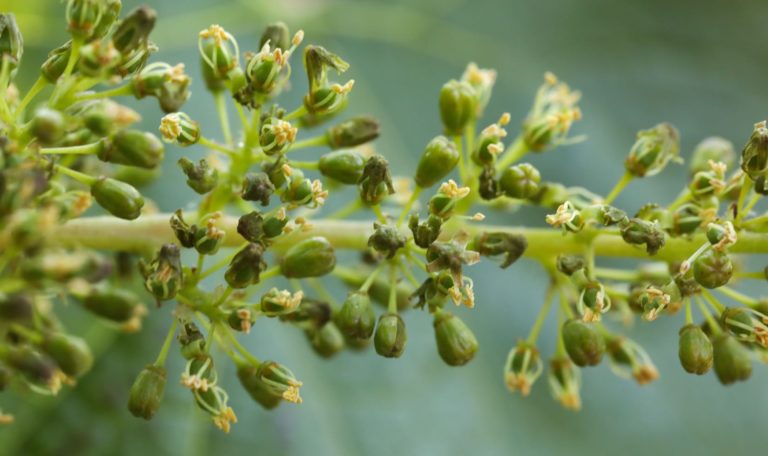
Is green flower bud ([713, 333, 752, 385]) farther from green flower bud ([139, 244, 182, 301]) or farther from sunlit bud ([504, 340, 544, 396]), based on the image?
green flower bud ([139, 244, 182, 301])

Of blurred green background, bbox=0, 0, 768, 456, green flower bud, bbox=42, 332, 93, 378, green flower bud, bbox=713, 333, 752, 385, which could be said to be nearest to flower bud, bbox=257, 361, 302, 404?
green flower bud, bbox=42, 332, 93, 378

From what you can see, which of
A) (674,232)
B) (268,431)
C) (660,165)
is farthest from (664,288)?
(268,431)

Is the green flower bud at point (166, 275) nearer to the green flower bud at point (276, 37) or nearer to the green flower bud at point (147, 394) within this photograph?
the green flower bud at point (147, 394)

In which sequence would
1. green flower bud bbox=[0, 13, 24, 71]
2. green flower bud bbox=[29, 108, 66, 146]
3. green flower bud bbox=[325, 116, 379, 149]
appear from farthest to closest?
green flower bud bbox=[325, 116, 379, 149] < green flower bud bbox=[0, 13, 24, 71] < green flower bud bbox=[29, 108, 66, 146]

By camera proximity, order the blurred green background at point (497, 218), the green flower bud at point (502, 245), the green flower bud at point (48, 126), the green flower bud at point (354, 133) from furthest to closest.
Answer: the blurred green background at point (497, 218) < the green flower bud at point (354, 133) < the green flower bud at point (502, 245) < the green flower bud at point (48, 126)

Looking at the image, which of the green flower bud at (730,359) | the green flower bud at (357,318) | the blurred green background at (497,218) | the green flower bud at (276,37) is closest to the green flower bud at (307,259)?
the green flower bud at (357,318)

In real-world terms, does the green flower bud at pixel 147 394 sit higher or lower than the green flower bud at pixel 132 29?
lower

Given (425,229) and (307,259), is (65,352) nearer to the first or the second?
(307,259)

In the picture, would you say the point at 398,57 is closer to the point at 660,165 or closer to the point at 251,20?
the point at 251,20
